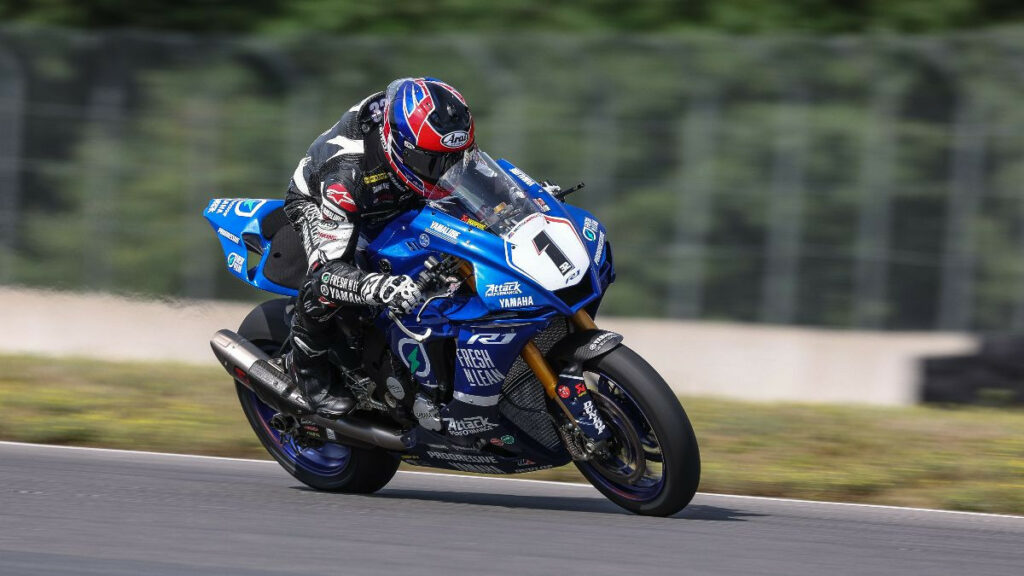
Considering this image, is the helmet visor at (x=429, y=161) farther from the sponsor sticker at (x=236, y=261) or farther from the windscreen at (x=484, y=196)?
the sponsor sticker at (x=236, y=261)

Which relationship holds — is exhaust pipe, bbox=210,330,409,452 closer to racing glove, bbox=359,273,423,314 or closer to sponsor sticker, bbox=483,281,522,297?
racing glove, bbox=359,273,423,314

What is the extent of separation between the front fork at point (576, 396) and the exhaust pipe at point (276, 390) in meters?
0.79

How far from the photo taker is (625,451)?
6.42 m

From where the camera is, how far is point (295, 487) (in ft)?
24.4

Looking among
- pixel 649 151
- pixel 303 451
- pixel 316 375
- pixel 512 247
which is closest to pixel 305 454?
pixel 303 451

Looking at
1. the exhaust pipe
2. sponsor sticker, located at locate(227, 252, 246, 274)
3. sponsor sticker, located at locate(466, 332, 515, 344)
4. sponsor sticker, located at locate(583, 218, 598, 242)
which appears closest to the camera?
sponsor sticker, located at locate(466, 332, 515, 344)

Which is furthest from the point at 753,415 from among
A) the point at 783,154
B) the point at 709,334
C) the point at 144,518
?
the point at 144,518

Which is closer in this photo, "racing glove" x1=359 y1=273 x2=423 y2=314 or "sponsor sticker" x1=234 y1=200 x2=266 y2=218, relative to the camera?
"racing glove" x1=359 y1=273 x2=423 y2=314

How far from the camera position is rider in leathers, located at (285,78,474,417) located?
21.3 feet

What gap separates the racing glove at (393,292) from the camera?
20.9 feet

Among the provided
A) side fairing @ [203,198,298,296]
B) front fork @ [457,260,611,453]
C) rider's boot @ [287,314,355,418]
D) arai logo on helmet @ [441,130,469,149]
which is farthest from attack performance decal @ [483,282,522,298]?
side fairing @ [203,198,298,296]

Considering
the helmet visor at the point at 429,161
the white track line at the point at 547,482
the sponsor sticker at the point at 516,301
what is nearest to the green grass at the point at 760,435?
the white track line at the point at 547,482

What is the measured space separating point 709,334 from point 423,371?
5.34 m

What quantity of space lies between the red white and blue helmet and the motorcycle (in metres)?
0.07
